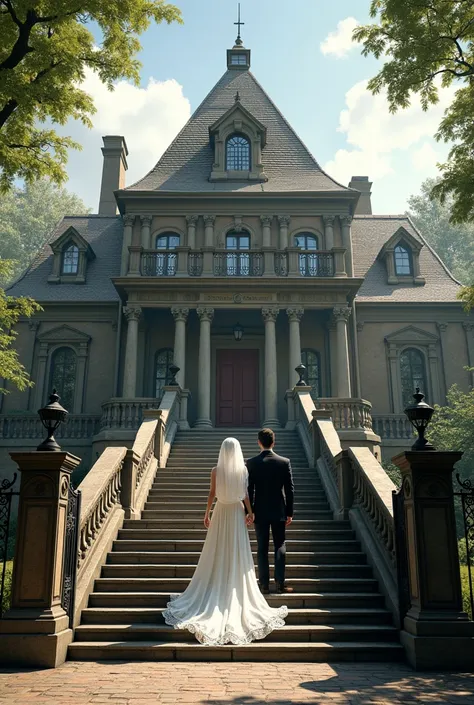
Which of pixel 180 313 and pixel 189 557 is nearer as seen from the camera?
pixel 189 557

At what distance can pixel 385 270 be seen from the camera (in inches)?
1001

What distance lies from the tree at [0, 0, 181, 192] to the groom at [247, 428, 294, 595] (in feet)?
26.4

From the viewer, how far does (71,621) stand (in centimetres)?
687

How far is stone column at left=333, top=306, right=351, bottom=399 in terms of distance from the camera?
21188mm

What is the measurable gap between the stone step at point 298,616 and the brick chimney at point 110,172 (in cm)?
2487

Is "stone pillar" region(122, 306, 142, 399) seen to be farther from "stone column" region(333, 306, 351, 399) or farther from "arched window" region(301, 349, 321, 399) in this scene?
"stone column" region(333, 306, 351, 399)

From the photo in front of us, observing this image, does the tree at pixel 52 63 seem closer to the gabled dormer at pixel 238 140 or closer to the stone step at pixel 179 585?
the stone step at pixel 179 585

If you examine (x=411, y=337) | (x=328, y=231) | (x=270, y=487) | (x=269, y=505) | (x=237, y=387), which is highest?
(x=328, y=231)

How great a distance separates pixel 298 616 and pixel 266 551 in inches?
33.6

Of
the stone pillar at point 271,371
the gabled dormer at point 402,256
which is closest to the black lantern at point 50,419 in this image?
the stone pillar at point 271,371

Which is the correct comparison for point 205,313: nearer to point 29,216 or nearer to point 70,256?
point 70,256

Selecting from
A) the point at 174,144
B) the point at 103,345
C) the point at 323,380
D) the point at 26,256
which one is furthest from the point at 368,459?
the point at 26,256

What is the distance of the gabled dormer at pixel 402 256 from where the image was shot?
25.0m

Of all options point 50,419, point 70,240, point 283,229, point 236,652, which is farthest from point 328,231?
point 236,652
